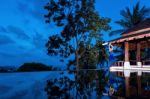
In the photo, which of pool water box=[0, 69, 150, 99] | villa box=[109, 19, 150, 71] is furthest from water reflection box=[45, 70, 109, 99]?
villa box=[109, 19, 150, 71]

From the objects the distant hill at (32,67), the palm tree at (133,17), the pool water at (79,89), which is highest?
the palm tree at (133,17)

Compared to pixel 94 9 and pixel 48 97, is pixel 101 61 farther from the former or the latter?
pixel 48 97

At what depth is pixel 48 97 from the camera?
299 inches

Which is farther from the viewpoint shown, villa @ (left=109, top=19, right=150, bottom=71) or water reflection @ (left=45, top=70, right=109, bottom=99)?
villa @ (left=109, top=19, right=150, bottom=71)

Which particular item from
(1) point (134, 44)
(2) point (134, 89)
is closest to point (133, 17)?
(1) point (134, 44)

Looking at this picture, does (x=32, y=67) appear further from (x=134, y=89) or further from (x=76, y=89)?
(x=134, y=89)

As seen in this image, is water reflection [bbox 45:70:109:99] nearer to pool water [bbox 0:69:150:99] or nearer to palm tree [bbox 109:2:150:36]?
pool water [bbox 0:69:150:99]

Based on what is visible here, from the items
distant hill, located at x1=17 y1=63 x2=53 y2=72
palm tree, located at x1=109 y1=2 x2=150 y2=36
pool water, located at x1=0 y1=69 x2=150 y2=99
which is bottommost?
pool water, located at x1=0 y1=69 x2=150 y2=99

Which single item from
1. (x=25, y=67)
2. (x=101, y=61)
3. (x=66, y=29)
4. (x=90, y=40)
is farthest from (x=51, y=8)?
(x=25, y=67)

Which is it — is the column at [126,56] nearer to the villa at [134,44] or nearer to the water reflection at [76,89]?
the villa at [134,44]

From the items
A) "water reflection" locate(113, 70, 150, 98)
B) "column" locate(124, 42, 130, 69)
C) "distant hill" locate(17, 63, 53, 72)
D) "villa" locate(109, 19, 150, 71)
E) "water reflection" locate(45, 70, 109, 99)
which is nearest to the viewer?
"water reflection" locate(113, 70, 150, 98)

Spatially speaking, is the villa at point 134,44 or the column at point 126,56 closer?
the villa at point 134,44

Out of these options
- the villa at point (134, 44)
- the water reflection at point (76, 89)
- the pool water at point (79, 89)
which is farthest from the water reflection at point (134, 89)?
the villa at point (134, 44)

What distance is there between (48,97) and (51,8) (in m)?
24.7
